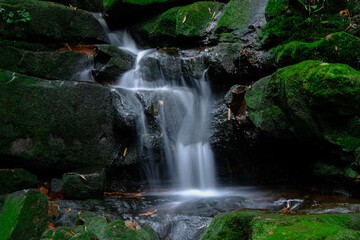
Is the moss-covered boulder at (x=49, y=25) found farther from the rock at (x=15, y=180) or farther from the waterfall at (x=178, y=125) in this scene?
the rock at (x=15, y=180)

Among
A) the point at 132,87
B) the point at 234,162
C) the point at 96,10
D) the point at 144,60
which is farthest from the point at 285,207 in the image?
the point at 96,10

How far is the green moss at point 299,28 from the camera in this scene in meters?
4.40

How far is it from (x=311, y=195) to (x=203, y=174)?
1985 millimetres

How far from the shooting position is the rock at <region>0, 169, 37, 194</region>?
169 inches

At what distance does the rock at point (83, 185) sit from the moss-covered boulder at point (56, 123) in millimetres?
597

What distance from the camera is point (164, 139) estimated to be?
546 cm

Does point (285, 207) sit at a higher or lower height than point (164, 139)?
lower

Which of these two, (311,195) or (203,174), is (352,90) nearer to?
(311,195)

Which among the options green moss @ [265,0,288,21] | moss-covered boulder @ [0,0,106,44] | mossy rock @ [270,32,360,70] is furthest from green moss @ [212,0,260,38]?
moss-covered boulder @ [0,0,106,44]

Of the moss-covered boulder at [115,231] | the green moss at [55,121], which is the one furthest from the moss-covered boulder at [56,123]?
the moss-covered boulder at [115,231]

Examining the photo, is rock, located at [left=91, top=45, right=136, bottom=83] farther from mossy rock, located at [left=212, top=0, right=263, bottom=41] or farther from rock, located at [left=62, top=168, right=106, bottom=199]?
rock, located at [left=62, top=168, right=106, bottom=199]

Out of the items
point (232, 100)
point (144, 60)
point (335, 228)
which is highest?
point (144, 60)

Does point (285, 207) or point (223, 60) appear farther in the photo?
point (223, 60)

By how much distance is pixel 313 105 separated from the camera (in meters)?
3.68
